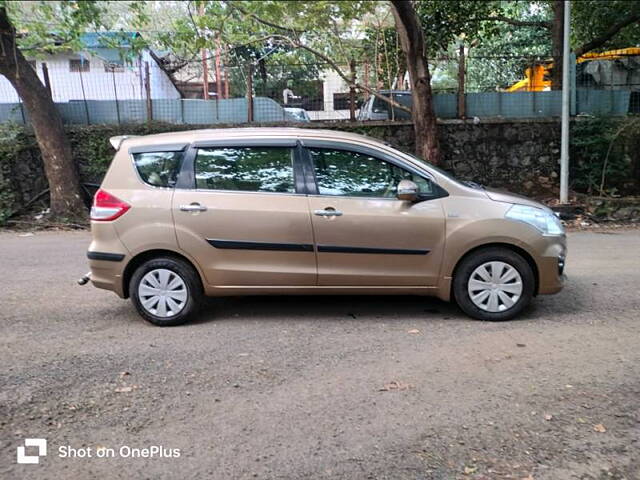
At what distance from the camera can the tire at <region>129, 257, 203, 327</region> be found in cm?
515

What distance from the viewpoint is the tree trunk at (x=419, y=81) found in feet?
33.3

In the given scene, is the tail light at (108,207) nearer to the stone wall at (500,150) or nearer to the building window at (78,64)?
the stone wall at (500,150)

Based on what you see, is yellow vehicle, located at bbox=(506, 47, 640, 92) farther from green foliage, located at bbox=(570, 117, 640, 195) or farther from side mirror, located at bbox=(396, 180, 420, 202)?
side mirror, located at bbox=(396, 180, 420, 202)

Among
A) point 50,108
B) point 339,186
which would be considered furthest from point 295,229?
point 50,108

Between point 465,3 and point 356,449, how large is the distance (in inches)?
512

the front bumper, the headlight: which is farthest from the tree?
the front bumper

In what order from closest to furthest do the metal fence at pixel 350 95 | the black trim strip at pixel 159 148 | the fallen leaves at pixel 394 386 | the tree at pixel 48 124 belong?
the fallen leaves at pixel 394 386, the black trim strip at pixel 159 148, the tree at pixel 48 124, the metal fence at pixel 350 95

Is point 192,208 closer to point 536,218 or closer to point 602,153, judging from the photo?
point 536,218

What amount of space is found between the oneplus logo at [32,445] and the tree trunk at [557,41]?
1358 centimetres

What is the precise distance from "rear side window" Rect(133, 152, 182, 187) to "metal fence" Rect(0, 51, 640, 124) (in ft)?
27.1

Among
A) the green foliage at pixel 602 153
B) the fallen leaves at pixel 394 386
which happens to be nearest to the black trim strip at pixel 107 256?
the fallen leaves at pixel 394 386

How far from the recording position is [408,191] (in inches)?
199

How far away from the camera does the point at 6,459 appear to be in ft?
10.1

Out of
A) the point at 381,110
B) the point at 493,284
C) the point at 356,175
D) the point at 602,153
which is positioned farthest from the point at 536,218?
the point at 381,110
